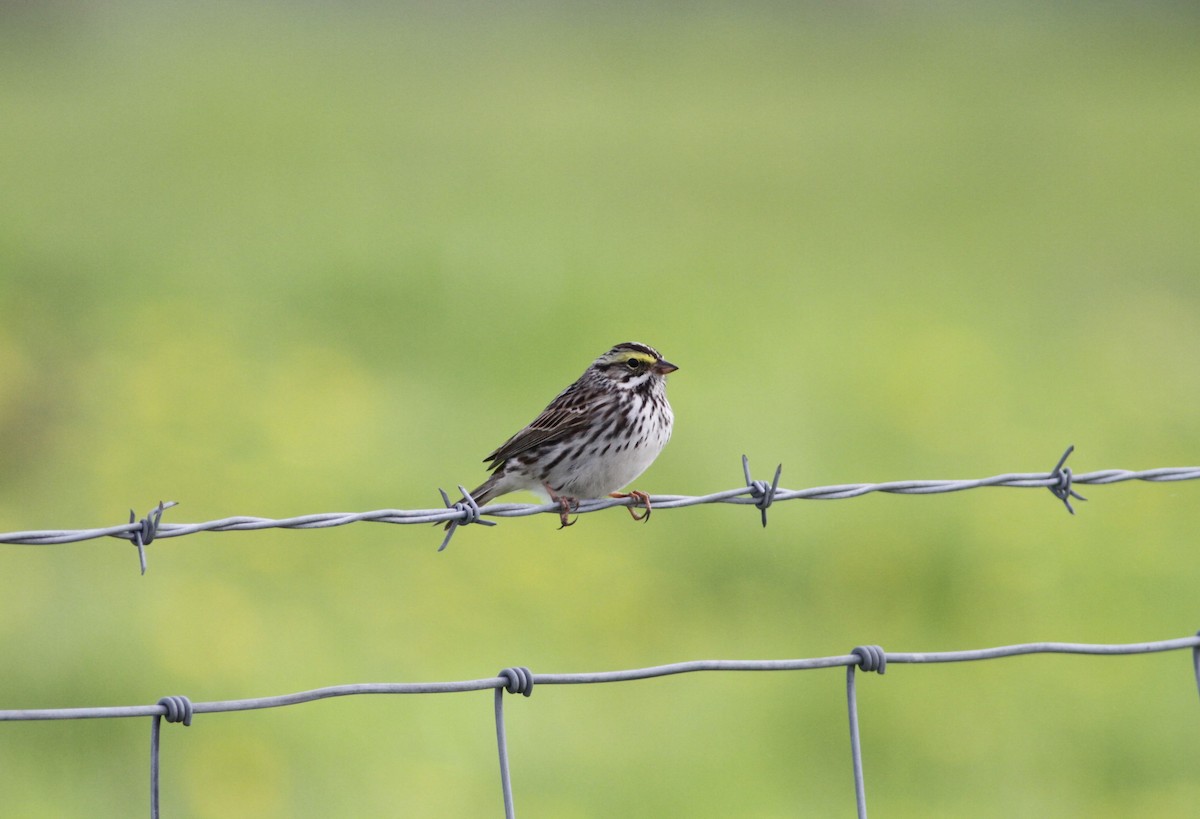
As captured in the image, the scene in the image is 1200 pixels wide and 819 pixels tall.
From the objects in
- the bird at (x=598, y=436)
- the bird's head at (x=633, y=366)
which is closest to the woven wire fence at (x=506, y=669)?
the bird at (x=598, y=436)

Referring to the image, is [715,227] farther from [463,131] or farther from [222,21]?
[222,21]

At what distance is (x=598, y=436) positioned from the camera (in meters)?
6.05

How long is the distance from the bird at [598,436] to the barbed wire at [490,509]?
25.3 inches

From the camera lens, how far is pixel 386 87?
86.8ft

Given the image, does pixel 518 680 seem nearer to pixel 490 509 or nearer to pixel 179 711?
pixel 490 509

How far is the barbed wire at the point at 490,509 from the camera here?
3777mm

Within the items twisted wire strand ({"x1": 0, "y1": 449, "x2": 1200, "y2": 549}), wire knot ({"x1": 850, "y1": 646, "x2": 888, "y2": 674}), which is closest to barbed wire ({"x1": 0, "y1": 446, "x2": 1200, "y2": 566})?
twisted wire strand ({"x1": 0, "y1": 449, "x2": 1200, "y2": 549})

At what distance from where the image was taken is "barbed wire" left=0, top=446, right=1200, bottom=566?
12.4 ft

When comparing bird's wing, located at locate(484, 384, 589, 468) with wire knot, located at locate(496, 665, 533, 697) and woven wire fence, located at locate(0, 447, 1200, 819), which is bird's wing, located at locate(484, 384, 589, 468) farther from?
wire knot, located at locate(496, 665, 533, 697)

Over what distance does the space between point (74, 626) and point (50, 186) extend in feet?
37.0

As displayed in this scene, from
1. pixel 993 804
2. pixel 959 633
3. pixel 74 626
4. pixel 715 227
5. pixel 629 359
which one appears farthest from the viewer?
pixel 715 227

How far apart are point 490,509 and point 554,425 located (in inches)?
68.1

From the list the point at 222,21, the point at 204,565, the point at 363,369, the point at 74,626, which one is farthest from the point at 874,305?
the point at 222,21

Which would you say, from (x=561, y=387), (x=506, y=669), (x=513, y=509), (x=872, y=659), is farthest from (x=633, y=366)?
(x=561, y=387)
